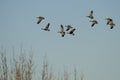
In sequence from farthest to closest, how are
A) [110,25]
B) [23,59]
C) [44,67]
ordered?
[44,67]
[23,59]
[110,25]

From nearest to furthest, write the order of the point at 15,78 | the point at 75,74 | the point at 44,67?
the point at 15,78 → the point at 44,67 → the point at 75,74

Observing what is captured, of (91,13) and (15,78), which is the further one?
(15,78)

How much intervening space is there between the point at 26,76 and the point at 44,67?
1.59 meters

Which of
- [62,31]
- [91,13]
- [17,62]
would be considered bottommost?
[17,62]

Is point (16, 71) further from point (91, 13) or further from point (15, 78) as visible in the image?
point (91, 13)

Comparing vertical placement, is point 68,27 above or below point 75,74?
above

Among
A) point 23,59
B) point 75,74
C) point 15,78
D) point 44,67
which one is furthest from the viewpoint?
point 75,74

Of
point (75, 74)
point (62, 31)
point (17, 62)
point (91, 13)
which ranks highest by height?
point (91, 13)

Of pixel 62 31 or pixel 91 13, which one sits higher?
pixel 91 13

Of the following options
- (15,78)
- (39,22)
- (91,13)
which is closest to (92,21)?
(91,13)

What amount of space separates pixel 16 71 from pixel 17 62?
17.8 inches

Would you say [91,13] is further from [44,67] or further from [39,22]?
[44,67]

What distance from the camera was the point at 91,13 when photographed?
6594mm

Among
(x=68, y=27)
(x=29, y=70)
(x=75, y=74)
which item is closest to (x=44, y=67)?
(x=29, y=70)
